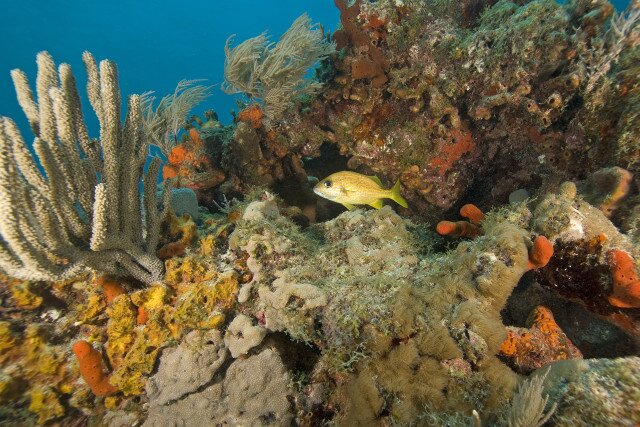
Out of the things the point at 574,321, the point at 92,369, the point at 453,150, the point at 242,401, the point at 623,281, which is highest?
the point at 453,150

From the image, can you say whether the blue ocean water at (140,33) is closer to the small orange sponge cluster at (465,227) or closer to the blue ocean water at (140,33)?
the blue ocean water at (140,33)

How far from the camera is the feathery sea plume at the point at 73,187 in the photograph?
235cm

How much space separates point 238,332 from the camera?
8.98ft

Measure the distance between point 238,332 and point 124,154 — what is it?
2029 millimetres

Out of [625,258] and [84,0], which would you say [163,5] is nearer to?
[84,0]

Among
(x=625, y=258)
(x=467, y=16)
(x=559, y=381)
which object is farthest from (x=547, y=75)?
(x=559, y=381)

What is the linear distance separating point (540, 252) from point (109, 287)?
385cm

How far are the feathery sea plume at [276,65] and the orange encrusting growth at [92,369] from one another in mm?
4304

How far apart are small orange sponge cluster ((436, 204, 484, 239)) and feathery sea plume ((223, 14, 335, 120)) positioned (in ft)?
11.4

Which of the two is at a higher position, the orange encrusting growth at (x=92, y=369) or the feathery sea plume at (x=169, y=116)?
the feathery sea plume at (x=169, y=116)

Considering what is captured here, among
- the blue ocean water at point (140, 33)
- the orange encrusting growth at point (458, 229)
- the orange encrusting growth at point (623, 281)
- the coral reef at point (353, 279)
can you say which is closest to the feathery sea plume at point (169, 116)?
the coral reef at point (353, 279)

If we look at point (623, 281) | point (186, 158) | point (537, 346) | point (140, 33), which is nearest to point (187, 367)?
point (537, 346)

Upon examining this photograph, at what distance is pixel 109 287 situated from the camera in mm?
3094

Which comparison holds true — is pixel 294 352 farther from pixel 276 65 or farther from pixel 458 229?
pixel 276 65
